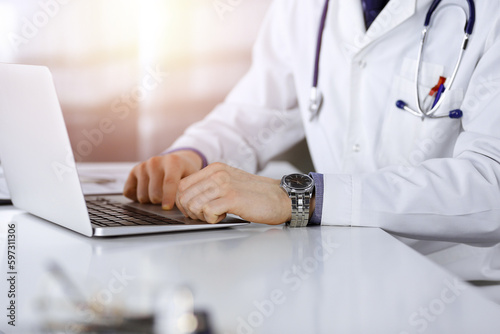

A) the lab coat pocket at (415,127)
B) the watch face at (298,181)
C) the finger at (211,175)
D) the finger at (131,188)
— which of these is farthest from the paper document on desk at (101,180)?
the lab coat pocket at (415,127)

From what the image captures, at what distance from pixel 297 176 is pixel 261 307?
420 mm

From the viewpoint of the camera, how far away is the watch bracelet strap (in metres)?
0.87

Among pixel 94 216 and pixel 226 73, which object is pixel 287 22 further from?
pixel 226 73

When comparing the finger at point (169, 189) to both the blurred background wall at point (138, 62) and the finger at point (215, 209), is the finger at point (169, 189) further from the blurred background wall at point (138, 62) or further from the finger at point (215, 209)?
the blurred background wall at point (138, 62)

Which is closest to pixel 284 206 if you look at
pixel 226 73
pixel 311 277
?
pixel 311 277

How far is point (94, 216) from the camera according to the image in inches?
34.7

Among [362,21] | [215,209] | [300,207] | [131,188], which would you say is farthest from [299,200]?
[362,21]

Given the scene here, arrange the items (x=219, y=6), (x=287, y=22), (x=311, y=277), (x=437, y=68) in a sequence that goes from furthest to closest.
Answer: (x=219, y=6) < (x=287, y=22) < (x=437, y=68) < (x=311, y=277)

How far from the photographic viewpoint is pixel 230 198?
2.79 ft

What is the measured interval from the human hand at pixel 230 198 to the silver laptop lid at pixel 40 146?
0.56ft

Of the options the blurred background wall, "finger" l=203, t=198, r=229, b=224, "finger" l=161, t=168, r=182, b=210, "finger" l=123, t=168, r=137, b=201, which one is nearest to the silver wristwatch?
"finger" l=203, t=198, r=229, b=224

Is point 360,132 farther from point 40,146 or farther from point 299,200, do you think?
point 40,146

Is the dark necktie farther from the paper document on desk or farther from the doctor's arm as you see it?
the paper document on desk

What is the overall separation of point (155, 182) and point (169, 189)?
2.2 inches
